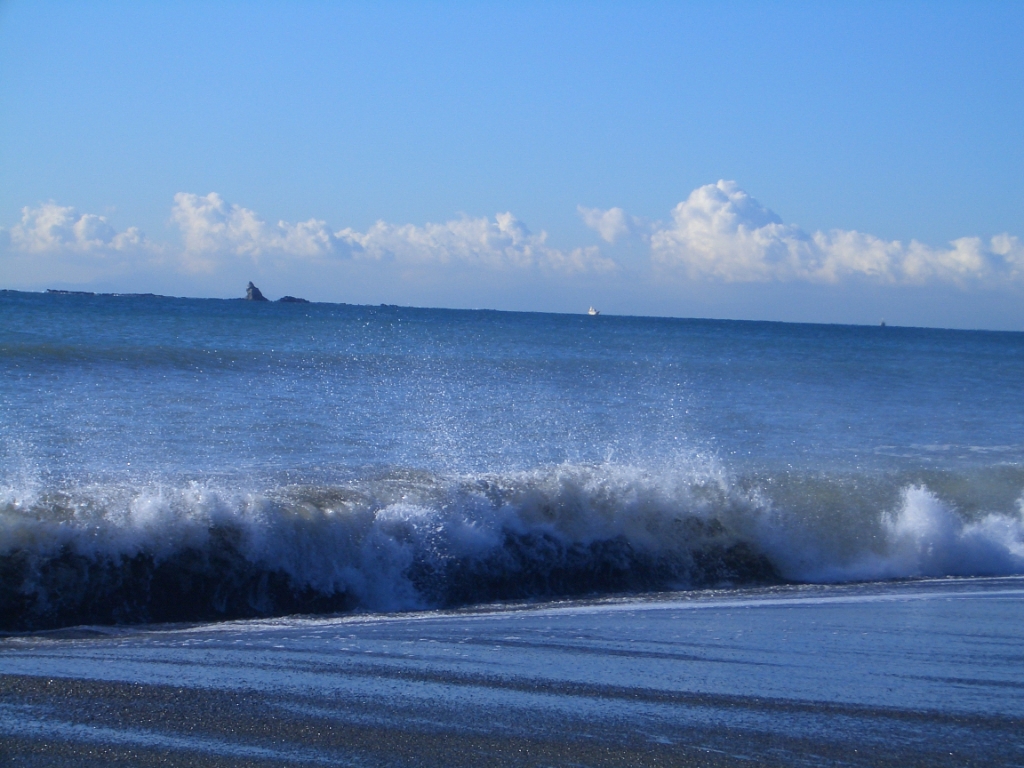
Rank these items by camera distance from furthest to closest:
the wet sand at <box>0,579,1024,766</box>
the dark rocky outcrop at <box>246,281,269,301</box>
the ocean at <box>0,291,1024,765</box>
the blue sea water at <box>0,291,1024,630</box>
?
the dark rocky outcrop at <box>246,281,269,301</box>, the blue sea water at <box>0,291,1024,630</box>, the ocean at <box>0,291,1024,765</box>, the wet sand at <box>0,579,1024,766</box>

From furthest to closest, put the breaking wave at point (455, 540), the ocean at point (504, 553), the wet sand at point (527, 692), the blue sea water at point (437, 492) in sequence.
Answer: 1. the blue sea water at point (437, 492)
2. the breaking wave at point (455, 540)
3. the ocean at point (504, 553)
4. the wet sand at point (527, 692)

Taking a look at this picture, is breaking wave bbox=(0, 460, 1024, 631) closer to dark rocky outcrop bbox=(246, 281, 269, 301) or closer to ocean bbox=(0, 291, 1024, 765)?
ocean bbox=(0, 291, 1024, 765)

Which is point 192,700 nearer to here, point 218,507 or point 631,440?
point 218,507

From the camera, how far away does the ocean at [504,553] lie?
5.62m

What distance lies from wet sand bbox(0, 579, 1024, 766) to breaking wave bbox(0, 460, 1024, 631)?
1.34 meters

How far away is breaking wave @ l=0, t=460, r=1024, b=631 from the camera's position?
9.16 meters

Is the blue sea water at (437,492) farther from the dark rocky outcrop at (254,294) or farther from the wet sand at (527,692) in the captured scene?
the dark rocky outcrop at (254,294)

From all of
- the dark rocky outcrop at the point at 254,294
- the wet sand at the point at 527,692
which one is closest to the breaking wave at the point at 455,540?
the wet sand at the point at 527,692

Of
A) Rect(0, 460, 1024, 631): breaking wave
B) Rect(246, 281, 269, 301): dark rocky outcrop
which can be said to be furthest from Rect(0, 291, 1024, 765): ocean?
Rect(246, 281, 269, 301): dark rocky outcrop

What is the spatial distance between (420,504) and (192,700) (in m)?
5.41

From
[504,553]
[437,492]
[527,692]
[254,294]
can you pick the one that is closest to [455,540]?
[504,553]

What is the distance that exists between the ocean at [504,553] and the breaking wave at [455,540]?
0.03m

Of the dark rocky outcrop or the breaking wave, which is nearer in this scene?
the breaking wave

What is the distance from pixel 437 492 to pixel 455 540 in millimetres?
825
